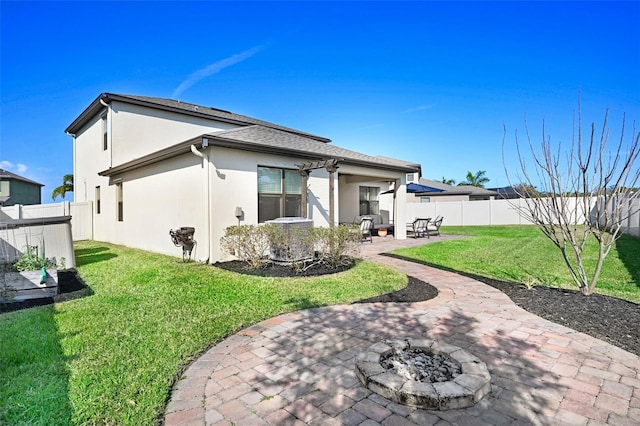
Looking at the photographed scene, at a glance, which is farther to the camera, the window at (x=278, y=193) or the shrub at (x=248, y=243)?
the window at (x=278, y=193)

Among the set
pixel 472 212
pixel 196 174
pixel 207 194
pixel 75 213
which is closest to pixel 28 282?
pixel 207 194

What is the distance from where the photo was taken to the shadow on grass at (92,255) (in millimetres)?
8938

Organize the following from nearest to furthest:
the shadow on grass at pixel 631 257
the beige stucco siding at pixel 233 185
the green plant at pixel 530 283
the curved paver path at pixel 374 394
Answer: the curved paver path at pixel 374 394 < the green plant at pixel 530 283 < the shadow on grass at pixel 631 257 < the beige stucco siding at pixel 233 185

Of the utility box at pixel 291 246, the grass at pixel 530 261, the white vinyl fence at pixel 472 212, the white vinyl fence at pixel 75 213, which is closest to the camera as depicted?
the grass at pixel 530 261

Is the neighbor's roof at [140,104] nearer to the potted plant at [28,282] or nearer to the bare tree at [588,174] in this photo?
the potted plant at [28,282]

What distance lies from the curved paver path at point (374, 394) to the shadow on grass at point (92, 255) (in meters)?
7.50

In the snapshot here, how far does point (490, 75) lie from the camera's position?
11.3m

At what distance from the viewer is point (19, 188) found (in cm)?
2684

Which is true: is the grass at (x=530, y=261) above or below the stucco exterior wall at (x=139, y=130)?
below

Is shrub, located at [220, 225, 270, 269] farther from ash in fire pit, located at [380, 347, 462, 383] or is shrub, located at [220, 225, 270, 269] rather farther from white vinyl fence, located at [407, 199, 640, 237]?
white vinyl fence, located at [407, 199, 640, 237]

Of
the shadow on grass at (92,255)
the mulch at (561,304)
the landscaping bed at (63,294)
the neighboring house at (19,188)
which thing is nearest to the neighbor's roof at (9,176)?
the neighboring house at (19,188)

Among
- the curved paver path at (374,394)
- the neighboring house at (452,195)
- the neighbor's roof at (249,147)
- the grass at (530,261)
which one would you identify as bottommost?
the curved paver path at (374,394)

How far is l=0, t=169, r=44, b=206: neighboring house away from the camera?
2461 centimetres

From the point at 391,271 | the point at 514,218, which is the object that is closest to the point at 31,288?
the point at 391,271
